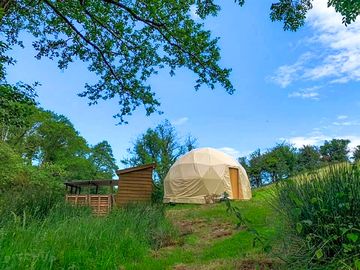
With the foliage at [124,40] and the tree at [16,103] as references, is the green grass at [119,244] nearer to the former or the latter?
the tree at [16,103]

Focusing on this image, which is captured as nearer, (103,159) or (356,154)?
(356,154)

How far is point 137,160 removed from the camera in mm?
34406

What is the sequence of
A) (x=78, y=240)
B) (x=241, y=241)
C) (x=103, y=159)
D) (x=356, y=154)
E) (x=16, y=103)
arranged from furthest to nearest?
(x=103, y=159) < (x=16, y=103) < (x=241, y=241) < (x=78, y=240) < (x=356, y=154)

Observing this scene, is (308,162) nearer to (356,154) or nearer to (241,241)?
(356,154)

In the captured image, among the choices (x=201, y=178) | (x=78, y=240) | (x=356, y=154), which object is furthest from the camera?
(x=201, y=178)

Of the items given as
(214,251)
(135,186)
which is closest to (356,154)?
(214,251)

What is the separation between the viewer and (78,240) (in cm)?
475

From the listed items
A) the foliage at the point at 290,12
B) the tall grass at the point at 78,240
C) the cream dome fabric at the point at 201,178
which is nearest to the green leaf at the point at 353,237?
the tall grass at the point at 78,240

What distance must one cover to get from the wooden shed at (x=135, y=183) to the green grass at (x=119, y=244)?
9561 millimetres

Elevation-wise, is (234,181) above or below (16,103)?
below

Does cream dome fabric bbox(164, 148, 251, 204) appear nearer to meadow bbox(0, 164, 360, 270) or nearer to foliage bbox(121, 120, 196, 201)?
foliage bbox(121, 120, 196, 201)

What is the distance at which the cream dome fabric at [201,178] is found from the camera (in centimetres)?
1956

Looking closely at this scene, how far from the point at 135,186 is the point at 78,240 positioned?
1273 cm

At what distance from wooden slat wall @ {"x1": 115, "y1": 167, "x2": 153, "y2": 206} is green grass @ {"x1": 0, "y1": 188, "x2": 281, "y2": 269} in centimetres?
954
